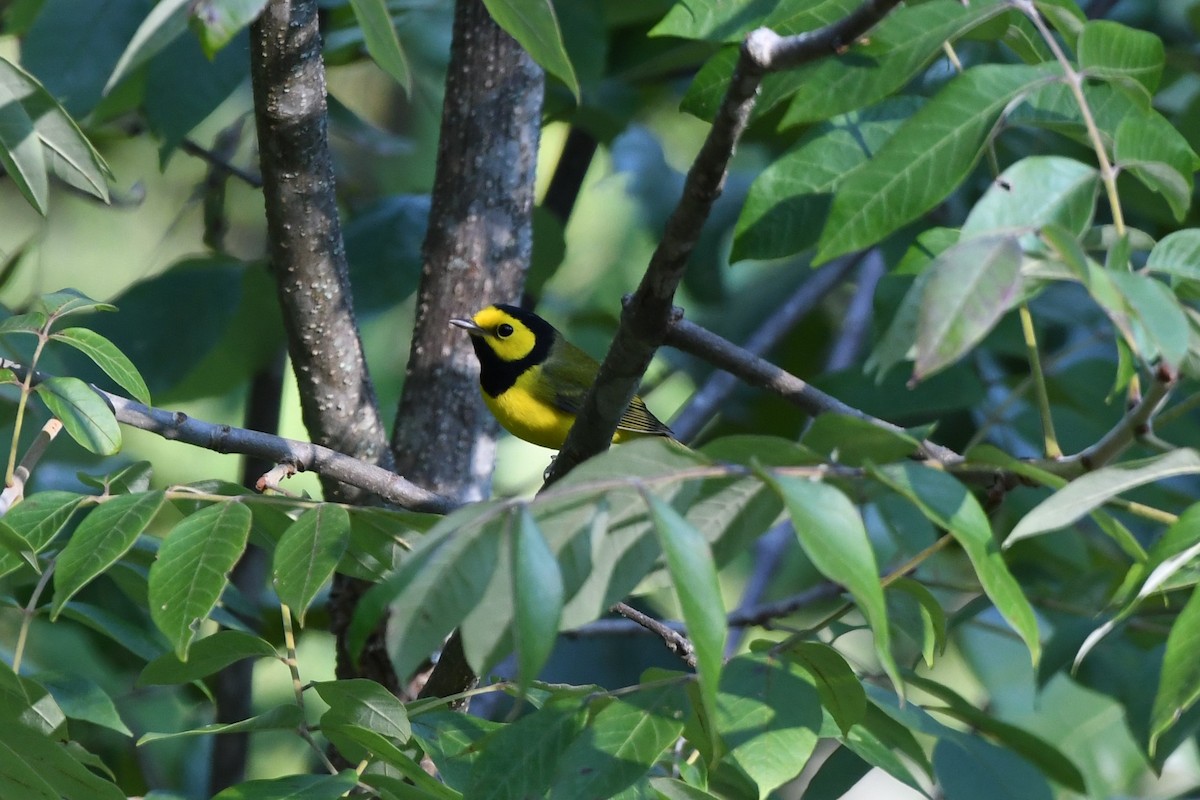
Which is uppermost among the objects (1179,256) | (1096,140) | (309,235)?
(1096,140)

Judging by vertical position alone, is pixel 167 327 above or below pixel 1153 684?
above

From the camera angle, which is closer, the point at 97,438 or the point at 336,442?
the point at 97,438

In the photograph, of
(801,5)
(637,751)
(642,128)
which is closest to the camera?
(637,751)

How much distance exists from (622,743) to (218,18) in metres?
0.87

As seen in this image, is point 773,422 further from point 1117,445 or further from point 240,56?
point 1117,445

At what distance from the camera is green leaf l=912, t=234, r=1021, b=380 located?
98 centimetres

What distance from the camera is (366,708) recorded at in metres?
1.57

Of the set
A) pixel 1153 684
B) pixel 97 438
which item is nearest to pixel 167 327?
pixel 97 438

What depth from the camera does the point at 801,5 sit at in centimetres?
156

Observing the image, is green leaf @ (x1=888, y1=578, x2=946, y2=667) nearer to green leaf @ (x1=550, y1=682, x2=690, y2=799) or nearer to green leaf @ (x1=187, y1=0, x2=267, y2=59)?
green leaf @ (x1=550, y1=682, x2=690, y2=799)

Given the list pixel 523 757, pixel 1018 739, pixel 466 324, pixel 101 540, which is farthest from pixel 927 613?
pixel 466 324

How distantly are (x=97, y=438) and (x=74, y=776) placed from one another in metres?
0.43

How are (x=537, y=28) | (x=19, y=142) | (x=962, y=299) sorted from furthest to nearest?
(x=19, y=142) → (x=537, y=28) → (x=962, y=299)

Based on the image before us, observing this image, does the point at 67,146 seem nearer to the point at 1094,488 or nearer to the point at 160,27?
the point at 160,27
